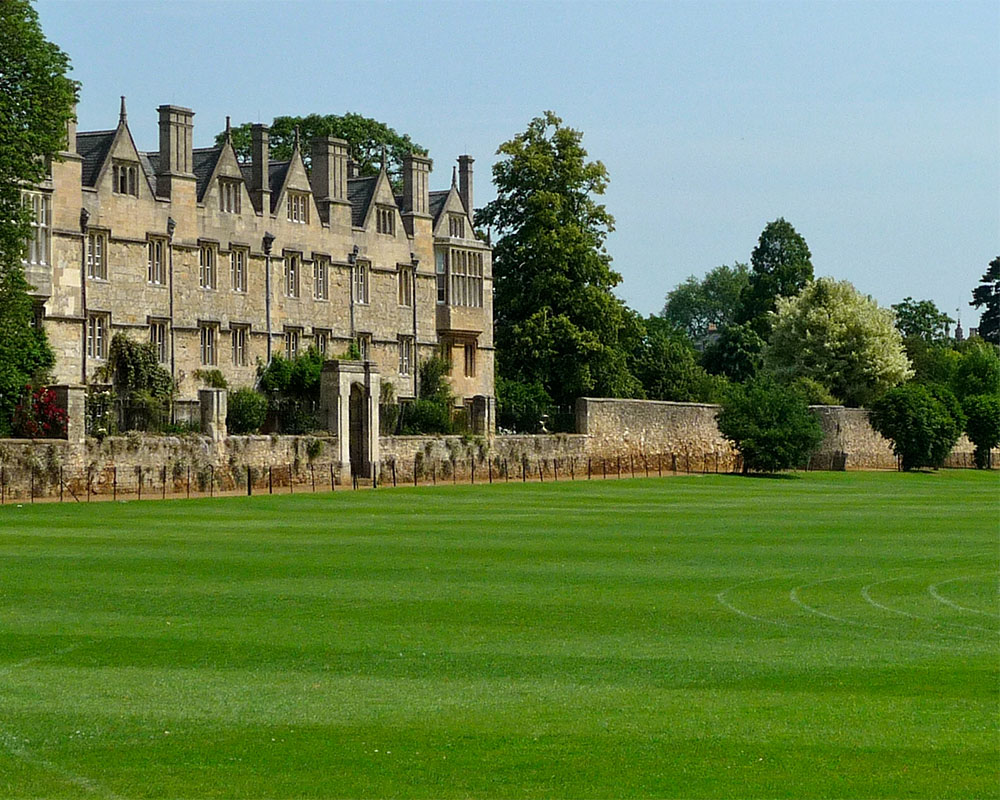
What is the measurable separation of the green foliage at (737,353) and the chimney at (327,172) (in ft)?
155

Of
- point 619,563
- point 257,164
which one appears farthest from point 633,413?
point 619,563

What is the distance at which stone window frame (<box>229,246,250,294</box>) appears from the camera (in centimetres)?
5734

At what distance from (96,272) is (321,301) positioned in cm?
1096

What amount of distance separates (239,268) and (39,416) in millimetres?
14859

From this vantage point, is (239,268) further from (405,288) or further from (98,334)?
(405,288)

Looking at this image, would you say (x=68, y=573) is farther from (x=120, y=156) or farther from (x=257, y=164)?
(x=257, y=164)

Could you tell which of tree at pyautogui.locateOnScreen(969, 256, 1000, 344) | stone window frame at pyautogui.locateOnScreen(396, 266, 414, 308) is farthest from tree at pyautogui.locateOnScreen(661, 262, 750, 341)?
stone window frame at pyautogui.locateOnScreen(396, 266, 414, 308)

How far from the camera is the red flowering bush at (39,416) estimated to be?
43812 mm

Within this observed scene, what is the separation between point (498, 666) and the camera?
552 inches

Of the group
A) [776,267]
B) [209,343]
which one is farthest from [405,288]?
[776,267]

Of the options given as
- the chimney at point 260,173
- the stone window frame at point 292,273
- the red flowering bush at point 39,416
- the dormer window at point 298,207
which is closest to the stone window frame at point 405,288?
the dormer window at point 298,207

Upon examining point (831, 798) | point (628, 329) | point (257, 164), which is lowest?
point (831, 798)

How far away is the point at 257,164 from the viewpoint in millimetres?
59000

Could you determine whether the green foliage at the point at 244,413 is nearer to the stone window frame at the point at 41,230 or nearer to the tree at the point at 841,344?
the stone window frame at the point at 41,230
